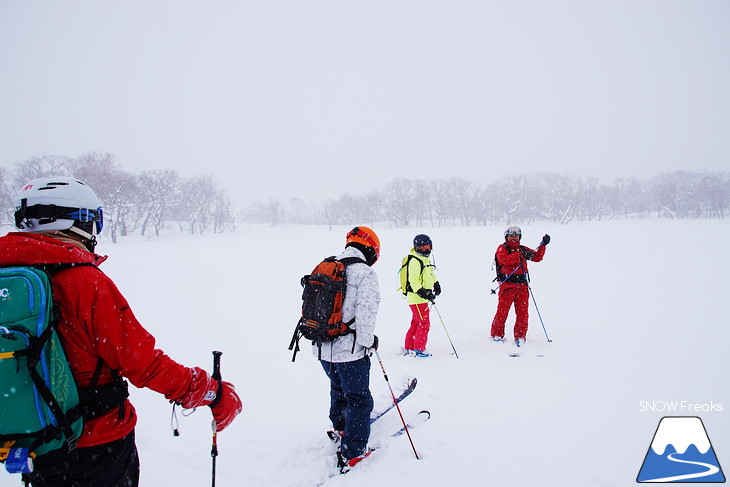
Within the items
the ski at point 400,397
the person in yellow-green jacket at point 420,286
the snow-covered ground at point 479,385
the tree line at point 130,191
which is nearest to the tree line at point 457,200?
the tree line at point 130,191

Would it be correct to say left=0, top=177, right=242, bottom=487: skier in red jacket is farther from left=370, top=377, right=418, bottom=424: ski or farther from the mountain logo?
the mountain logo

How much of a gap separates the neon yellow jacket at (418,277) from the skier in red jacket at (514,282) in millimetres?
1705

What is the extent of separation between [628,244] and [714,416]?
1980 centimetres

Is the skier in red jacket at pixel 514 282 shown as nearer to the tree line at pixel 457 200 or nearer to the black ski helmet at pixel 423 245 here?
the black ski helmet at pixel 423 245

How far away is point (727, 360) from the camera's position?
5328 mm

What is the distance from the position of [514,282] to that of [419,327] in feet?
A: 7.24

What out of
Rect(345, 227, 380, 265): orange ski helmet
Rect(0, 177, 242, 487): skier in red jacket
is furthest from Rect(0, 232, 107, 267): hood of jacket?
Rect(345, 227, 380, 265): orange ski helmet

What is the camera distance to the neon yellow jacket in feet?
20.9

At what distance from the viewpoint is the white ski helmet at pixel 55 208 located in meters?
1.91

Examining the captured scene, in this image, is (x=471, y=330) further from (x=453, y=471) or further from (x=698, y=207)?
(x=698, y=207)

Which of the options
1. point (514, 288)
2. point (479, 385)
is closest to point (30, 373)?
point (479, 385)

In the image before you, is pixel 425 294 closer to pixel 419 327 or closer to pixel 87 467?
pixel 419 327

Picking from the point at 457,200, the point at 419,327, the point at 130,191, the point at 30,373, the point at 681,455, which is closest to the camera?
the point at 30,373

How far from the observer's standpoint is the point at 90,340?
178 centimetres
